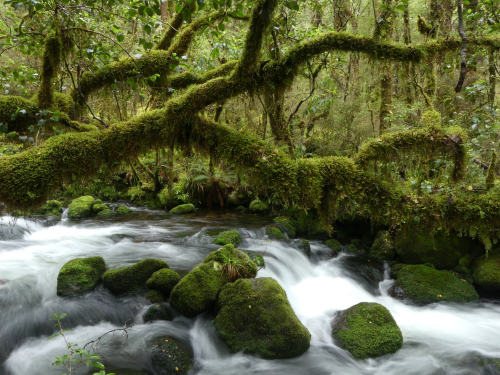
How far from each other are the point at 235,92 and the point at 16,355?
468 cm

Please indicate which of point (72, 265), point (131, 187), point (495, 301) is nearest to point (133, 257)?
point (72, 265)

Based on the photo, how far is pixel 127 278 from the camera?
5.43 meters

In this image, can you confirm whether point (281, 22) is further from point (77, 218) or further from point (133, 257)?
point (77, 218)

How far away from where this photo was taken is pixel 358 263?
788cm

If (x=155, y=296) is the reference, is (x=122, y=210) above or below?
above

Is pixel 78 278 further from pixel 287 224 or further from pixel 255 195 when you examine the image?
pixel 287 224

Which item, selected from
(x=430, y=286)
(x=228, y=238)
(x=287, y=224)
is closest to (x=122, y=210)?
(x=228, y=238)

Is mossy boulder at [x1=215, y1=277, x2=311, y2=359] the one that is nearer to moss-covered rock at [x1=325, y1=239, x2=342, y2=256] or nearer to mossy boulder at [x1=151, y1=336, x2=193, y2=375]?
mossy boulder at [x1=151, y1=336, x2=193, y2=375]

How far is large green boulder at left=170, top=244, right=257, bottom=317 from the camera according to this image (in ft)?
16.2

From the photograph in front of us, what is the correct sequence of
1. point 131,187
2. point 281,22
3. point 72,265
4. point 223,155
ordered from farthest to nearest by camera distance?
1. point 131,187
2. point 72,265
3. point 281,22
4. point 223,155

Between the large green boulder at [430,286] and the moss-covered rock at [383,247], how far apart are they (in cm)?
101

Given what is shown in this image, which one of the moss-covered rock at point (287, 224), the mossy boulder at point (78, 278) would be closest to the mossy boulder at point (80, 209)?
the mossy boulder at point (78, 278)

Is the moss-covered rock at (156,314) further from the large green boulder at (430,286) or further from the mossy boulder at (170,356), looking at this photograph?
the large green boulder at (430,286)

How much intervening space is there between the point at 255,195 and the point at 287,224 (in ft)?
16.6
